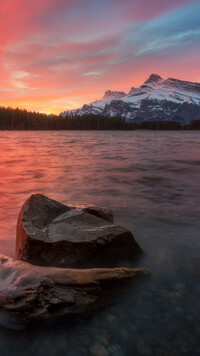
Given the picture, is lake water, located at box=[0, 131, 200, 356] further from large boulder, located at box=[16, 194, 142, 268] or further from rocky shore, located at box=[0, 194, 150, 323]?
large boulder, located at box=[16, 194, 142, 268]

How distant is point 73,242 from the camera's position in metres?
3.48

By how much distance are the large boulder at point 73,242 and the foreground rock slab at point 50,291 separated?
507 millimetres

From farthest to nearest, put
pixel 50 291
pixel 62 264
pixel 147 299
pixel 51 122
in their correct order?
pixel 51 122
pixel 62 264
pixel 147 299
pixel 50 291

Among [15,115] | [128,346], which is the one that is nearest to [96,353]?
[128,346]

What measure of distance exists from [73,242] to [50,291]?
89 centimetres

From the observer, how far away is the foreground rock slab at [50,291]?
2590 millimetres

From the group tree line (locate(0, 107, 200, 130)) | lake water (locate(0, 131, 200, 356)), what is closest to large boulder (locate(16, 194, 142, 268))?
lake water (locate(0, 131, 200, 356))

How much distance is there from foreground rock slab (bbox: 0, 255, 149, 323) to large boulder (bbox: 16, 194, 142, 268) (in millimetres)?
507

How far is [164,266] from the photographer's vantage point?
3.68m

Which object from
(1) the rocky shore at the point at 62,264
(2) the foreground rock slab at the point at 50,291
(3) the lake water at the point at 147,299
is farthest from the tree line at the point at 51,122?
(2) the foreground rock slab at the point at 50,291

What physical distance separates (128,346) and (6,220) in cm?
413

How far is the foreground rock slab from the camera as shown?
8.50 ft

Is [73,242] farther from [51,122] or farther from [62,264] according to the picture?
[51,122]

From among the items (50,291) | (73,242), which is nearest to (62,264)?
(73,242)
